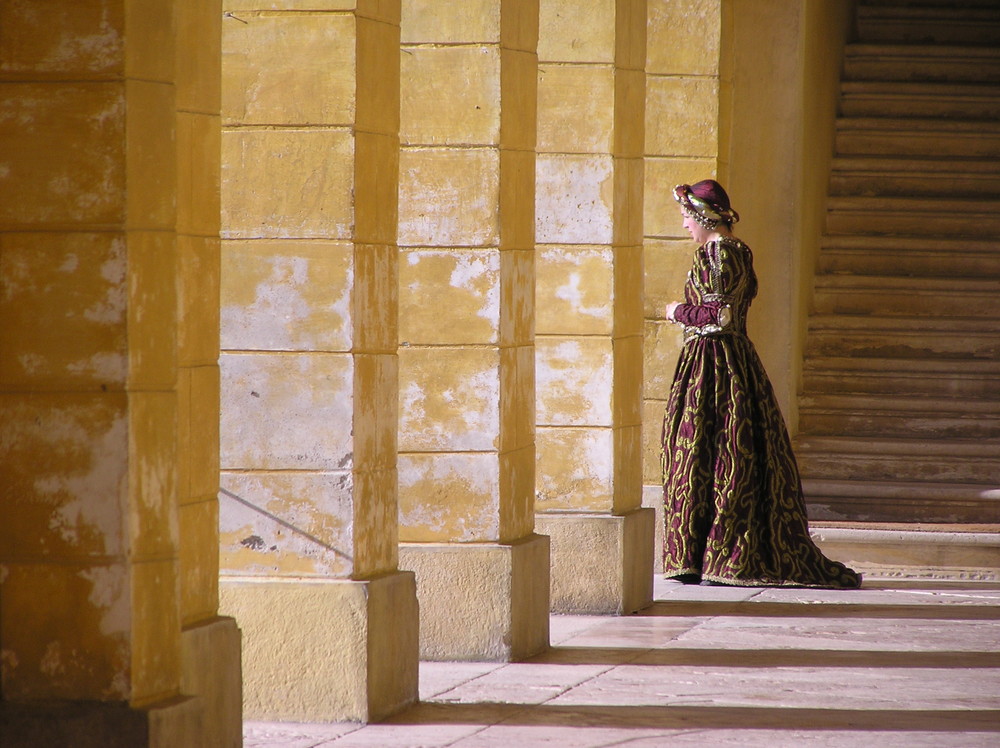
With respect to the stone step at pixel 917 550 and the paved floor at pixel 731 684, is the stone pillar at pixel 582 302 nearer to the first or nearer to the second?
the paved floor at pixel 731 684

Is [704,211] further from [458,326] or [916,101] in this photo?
[916,101]

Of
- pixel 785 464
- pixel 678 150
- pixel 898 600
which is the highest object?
pixel 678 150

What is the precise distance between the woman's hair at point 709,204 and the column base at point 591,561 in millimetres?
1338

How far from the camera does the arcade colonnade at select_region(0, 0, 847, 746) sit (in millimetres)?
4004

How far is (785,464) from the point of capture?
816 centimetres

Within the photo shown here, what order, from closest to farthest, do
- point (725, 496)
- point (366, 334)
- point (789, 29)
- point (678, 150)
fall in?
1. point (366, 334)
2. point (725, 496)
3. point (678, 150)
4. point (789, 29)

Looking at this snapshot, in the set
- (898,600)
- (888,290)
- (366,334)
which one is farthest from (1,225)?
(888,290)

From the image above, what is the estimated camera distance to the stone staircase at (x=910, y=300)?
989cm

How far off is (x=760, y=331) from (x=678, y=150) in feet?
5.23

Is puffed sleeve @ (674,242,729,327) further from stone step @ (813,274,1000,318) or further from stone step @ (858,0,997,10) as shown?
stone step @ (858,0,997,10)

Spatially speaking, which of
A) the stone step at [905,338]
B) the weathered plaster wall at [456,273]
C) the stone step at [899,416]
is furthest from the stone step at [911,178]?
the weathered plaster wall at [456,273]

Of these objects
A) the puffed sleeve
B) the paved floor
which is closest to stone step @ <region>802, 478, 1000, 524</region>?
the paved floor

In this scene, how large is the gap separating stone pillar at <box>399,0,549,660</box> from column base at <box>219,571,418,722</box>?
3.08 feet

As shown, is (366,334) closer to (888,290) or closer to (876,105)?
(888,290)
